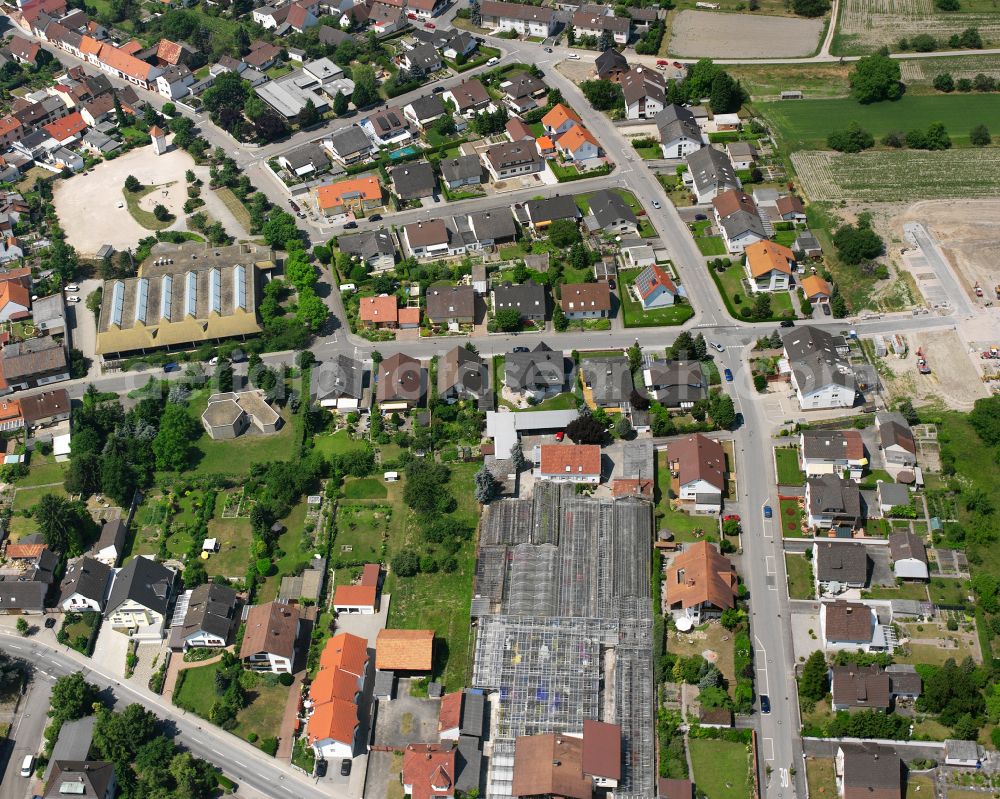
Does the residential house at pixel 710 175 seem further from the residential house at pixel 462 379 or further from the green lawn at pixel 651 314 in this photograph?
the residential house at pixel 462 379

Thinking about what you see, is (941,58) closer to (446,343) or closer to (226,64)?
(446,343)

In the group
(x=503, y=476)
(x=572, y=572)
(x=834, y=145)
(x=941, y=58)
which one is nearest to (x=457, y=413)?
(x=503, y=476)

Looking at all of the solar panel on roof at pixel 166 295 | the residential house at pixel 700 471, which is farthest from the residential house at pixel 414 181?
the residential house at pixel 700 471

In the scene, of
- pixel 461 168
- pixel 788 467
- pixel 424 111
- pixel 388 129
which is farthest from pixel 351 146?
pixel 788 467

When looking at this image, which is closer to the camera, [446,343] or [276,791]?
[276,791]

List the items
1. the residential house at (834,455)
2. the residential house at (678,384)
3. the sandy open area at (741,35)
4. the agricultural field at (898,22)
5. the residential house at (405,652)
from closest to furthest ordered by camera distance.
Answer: the residential house at (405,652)
the residential house at (834,455)
the residential house at (678,384)
the sandy open area at (741,35)
the agricultural field at (898,22)
